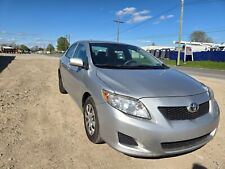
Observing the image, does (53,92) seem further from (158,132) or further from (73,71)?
(158,132)

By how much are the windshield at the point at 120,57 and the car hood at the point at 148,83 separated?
1.14 feet

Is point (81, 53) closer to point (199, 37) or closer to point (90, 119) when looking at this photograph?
point (90, 119)

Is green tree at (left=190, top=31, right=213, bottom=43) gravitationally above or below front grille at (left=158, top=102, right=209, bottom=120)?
above

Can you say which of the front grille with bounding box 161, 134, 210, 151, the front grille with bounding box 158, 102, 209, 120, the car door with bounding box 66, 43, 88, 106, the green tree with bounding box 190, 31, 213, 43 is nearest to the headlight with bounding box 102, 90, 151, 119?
the front grille with bounding box 158, 102, 209, 120

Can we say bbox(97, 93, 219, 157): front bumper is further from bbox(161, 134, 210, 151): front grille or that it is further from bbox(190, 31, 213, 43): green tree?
bbox(190, 31, 213, 43): green tree

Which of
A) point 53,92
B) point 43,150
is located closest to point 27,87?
point 53,92

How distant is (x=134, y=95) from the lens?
3307 millimetres

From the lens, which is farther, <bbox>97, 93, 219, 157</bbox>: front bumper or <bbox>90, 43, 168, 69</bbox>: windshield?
<bbox>90, 43, 168, 69</bbox>: windshield

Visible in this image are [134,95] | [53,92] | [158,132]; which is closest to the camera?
[158,132]

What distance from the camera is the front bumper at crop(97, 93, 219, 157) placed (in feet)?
10.2

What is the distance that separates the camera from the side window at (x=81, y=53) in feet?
16.3

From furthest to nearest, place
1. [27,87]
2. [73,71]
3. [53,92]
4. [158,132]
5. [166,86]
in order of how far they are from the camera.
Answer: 1. [27,87]
2. [53,92]
3. [73,71]
4. [166,86]
5. [158,132]

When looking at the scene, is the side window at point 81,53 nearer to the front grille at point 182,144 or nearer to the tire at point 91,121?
the tire at point 91,121

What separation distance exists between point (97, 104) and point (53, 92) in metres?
3.92
